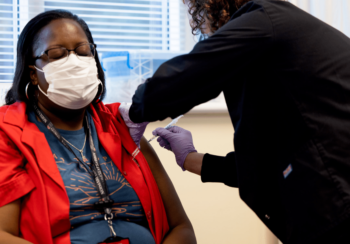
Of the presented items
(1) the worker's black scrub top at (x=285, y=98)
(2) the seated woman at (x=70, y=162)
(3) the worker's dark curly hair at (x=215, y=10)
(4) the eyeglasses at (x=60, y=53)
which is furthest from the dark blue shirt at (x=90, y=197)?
(3) the worker's dark curly hair at (x=215, y=10)

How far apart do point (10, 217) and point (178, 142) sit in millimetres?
731

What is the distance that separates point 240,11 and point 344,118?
1.41 feet

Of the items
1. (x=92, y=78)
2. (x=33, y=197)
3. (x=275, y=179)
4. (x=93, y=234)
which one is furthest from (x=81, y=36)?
(x=275, y=179)

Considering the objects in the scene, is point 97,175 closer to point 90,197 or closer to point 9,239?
point 90,197

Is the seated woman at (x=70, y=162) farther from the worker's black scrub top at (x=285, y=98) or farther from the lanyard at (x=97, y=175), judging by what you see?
the worker's black scrub top at (x=285, y=98)

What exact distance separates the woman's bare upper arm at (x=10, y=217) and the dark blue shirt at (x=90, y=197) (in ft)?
0.56

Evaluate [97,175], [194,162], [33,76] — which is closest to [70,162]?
[97,175]

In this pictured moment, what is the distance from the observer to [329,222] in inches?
33.0

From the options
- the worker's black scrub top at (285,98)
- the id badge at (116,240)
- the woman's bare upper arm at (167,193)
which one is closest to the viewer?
the worker's black scrub top at (285,98)

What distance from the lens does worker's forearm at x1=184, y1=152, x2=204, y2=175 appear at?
4.48 ft

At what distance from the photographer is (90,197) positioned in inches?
45.4

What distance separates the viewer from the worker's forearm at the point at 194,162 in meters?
1.37

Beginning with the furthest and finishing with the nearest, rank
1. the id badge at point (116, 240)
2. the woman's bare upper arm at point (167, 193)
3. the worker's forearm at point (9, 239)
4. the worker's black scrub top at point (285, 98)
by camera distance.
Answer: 1. the woman's bare upper arm at point (167, 193)
2. the id badge at point (116, 240)
3. the worker's forearm at point (9, 239)
4. the worker's black scrub top at point (285, 98)

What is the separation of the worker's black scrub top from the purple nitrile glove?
495mm
